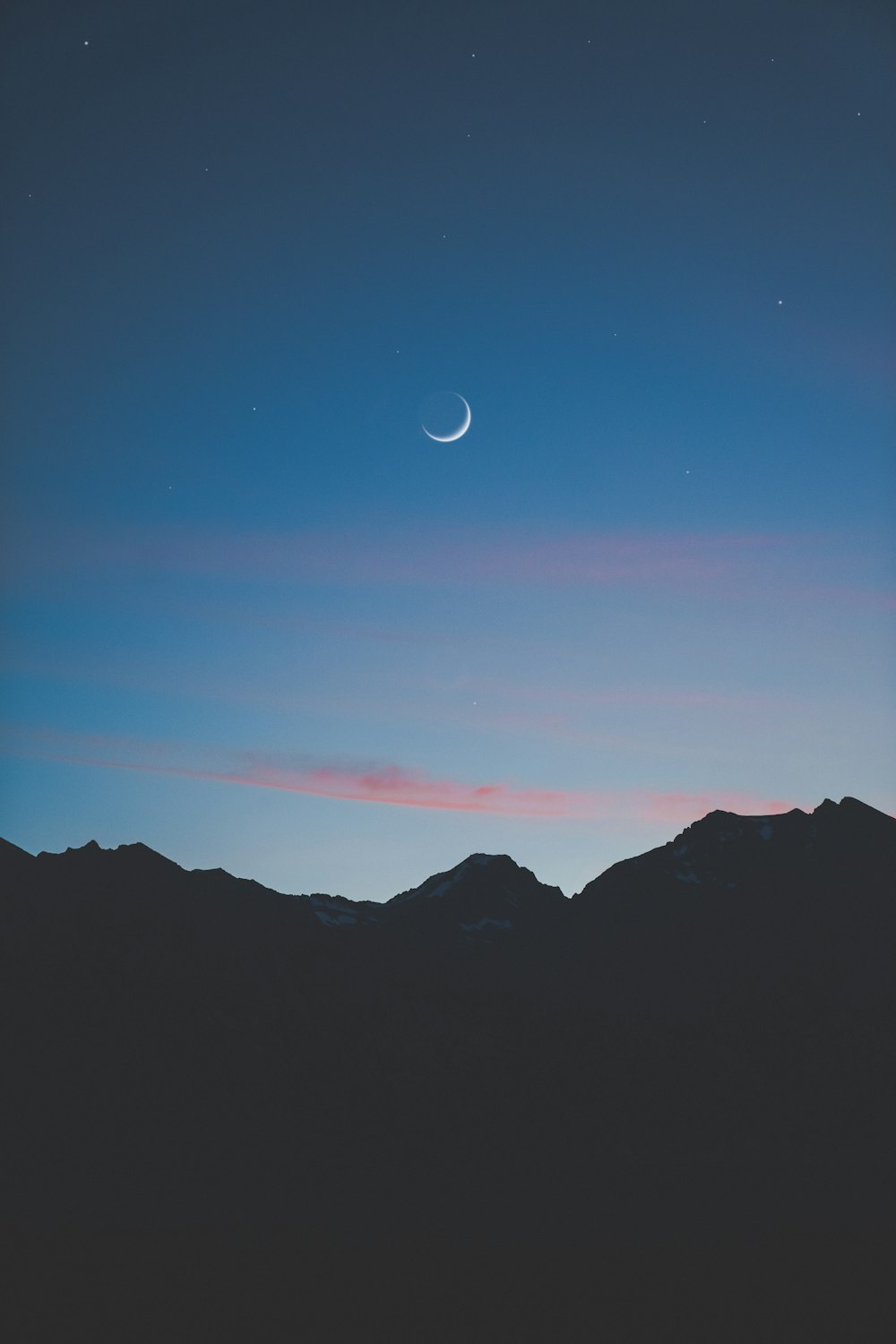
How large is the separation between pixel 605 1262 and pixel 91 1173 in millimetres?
90623

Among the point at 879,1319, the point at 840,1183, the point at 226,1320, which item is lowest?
the point at 226,1320

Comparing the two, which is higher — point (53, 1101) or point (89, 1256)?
point (53, 1101)

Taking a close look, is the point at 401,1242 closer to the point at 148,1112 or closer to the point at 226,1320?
the point at 226,1320

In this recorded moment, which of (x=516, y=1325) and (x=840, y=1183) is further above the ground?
(x=840, y=1183)

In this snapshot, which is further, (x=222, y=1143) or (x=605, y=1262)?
(x=222, y=1143)

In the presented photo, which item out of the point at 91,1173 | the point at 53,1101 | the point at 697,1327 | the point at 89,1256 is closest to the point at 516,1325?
the point at 697,1327

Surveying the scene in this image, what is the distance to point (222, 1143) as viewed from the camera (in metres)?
190

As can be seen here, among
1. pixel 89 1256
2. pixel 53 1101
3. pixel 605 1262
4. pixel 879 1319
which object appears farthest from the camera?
pixel 53 1101

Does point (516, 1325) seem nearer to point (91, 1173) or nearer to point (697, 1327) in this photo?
point (697, 1327)

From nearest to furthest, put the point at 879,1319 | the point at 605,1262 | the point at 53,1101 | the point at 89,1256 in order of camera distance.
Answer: the point at 879,1319, the point at 89,1256, the point at 605,1262, the point at 53,1101

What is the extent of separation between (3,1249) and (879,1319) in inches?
5200

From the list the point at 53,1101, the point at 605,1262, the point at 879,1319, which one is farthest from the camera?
the point at 53,1101

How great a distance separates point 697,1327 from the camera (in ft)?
481

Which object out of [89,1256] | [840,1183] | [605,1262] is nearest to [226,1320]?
[89,1256]
